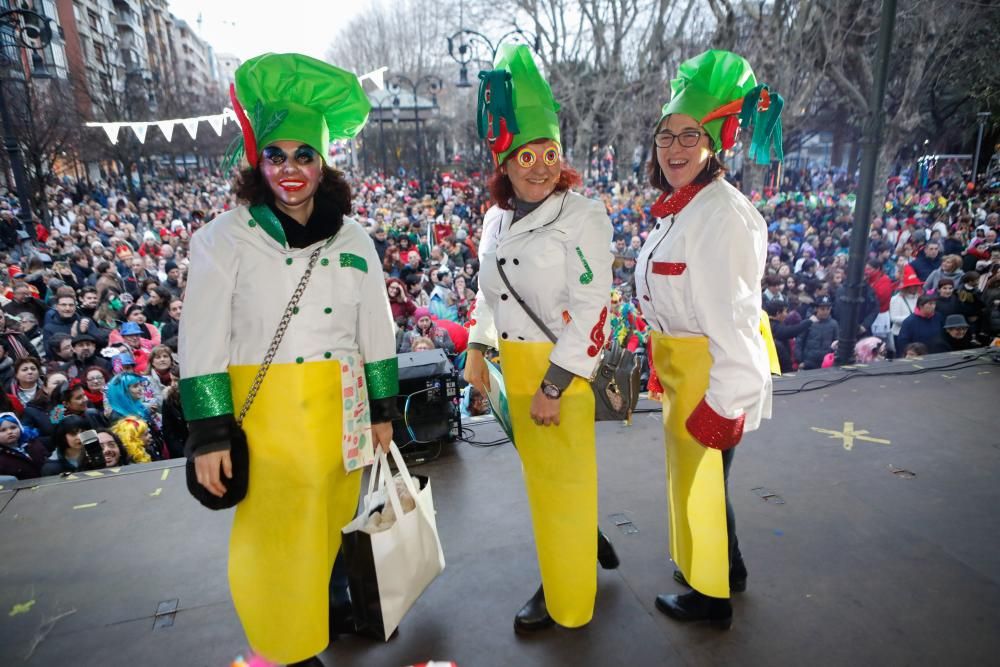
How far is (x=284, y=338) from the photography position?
1.88m

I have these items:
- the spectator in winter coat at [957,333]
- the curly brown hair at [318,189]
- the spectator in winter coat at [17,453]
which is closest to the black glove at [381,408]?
the curly brown hair at [318,189]

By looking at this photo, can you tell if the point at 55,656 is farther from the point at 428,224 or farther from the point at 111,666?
the point at 428,224

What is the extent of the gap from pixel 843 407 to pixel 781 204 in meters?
15.0

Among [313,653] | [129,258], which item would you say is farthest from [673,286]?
[129,258]

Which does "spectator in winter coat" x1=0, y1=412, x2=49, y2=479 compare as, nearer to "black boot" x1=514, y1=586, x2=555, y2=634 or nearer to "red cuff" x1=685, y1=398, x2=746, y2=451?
"black boot" x1=514, y1=586, x2=555, y2=634

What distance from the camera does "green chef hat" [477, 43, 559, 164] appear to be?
2.09 meters

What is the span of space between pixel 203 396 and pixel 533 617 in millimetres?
1549

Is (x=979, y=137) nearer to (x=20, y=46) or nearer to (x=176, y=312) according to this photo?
(x=176, y=312)

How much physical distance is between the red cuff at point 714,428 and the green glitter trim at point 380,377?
1072 millimetres

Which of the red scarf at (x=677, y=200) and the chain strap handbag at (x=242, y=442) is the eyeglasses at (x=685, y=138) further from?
the chain strap handbag at (x=242, y=442)

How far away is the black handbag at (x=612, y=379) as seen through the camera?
2201 millimetres

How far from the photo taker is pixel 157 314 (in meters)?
7.23

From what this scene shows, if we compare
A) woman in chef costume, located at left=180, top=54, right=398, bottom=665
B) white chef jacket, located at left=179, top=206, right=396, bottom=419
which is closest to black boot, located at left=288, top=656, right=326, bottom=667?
woman in chef costume, located at left=180, top=54, right=398, bottom=665

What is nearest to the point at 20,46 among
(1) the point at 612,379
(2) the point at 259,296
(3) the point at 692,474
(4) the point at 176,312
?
(4) the point at 176,312
